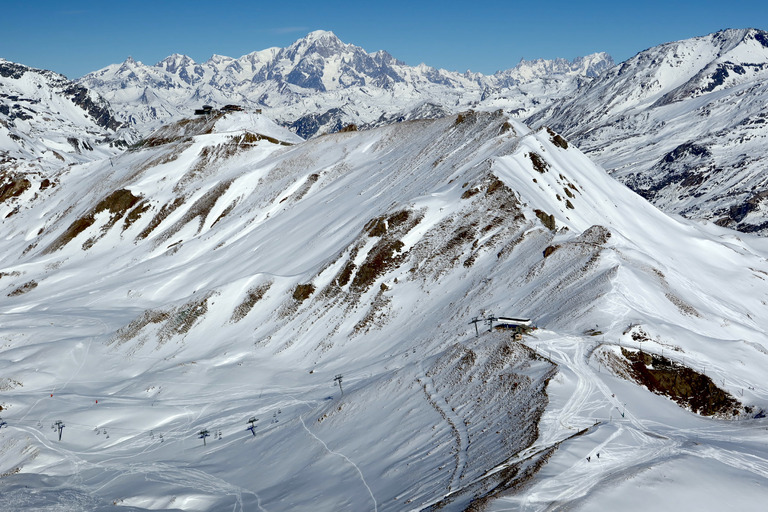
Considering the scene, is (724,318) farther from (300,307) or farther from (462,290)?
(300,307)

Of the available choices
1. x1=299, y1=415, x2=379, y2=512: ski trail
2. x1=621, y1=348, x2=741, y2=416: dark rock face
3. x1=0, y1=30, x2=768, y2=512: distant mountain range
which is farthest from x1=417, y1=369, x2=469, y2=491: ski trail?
x1=621, y1=348, x2=741, y2=416: dark rock face

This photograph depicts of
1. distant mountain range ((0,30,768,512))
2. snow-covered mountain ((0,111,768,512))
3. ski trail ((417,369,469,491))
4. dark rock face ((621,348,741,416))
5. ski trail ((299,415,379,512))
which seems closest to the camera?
ski trail ((417,369,469,491))

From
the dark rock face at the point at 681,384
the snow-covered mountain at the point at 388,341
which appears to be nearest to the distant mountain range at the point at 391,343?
the dark rock face at the point at 681,384

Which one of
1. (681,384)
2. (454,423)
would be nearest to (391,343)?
(454,423)

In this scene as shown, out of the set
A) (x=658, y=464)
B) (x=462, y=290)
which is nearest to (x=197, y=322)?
(x=462, y=290)

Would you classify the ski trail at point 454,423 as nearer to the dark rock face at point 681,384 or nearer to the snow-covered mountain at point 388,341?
the snow-covered mountain at point 388,341

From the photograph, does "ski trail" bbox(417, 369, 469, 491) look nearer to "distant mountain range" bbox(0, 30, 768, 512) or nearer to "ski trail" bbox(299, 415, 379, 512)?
"distant mountain range" bbox(0, 30, 768, 512)
